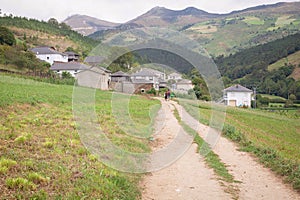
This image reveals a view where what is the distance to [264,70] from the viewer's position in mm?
126375

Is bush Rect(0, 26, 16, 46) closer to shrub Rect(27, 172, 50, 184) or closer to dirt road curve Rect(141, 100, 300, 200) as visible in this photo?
dirt road curve Rect(141, 100, 300, 200)

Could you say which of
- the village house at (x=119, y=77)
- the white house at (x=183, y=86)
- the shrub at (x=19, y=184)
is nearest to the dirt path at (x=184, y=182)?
the shrub at (x=19, y=184)

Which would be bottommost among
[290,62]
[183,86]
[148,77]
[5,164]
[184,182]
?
[184,182]

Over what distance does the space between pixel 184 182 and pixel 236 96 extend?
7140cm

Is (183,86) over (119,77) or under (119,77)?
under

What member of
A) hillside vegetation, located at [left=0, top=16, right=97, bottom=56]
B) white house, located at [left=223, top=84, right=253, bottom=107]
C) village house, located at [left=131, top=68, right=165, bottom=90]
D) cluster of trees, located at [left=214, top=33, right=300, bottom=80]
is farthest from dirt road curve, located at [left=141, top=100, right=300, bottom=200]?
cluster of trees, located at [left=214, top=33, right=300, bottom=80]

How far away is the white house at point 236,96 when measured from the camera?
77312 mm

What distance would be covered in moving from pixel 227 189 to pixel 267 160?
4138 millimetres

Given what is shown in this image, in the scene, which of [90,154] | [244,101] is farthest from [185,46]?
[244,101]

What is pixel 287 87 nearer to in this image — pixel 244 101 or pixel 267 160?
pixel 244 101

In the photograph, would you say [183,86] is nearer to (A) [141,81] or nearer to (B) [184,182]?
(A) [141,81]

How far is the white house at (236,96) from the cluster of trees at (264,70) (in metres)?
17.7

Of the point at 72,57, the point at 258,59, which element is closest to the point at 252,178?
the point at 72,57

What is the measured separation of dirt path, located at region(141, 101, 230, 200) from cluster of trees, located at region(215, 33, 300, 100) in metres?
82.6
